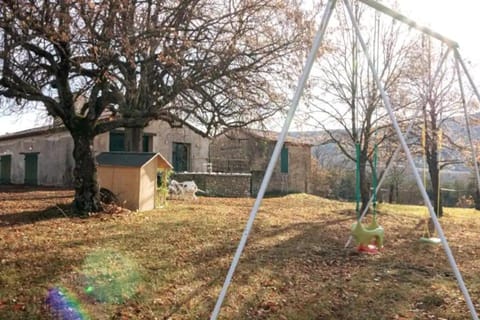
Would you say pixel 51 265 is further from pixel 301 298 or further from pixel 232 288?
pixel 301 298

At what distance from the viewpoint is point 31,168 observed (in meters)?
21.6

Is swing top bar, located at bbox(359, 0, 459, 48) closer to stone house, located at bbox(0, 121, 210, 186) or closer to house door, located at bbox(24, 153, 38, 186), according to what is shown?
stone house, located at bbox(0, 121, 210, 186)

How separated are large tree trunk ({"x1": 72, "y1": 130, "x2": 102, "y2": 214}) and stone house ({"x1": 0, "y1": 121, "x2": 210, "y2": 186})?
29.8 feet

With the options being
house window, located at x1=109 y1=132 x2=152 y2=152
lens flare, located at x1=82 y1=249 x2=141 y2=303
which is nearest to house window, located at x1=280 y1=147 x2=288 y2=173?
house window, located at x1=109 y1=132 x2=152 y2=152

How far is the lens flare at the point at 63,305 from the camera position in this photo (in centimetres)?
390

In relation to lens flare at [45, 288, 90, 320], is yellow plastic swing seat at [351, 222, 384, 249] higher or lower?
higher

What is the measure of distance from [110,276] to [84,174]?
15.2 ft

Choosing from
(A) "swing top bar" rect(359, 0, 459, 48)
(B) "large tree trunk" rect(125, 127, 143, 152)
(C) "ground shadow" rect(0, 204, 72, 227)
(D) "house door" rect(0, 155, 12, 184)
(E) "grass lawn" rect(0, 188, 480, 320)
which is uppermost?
(A) "swing top bar" rect(359, 0, 459, 48)

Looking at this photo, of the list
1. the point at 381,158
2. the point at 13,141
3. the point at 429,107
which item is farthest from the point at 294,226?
the point at 13,141

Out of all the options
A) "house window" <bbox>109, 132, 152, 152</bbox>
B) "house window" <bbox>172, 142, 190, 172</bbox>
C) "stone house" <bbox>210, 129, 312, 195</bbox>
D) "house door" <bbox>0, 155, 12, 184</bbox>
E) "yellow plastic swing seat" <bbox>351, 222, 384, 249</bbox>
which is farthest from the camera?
"stone house" <bbox>210, 129, 312, 195</bbox>

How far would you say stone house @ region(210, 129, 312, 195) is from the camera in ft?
82.0

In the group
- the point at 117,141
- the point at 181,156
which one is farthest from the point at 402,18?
the point at 181,156

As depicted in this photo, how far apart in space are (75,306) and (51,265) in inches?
56.2

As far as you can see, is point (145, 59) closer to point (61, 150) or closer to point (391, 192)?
point (61, 150)
